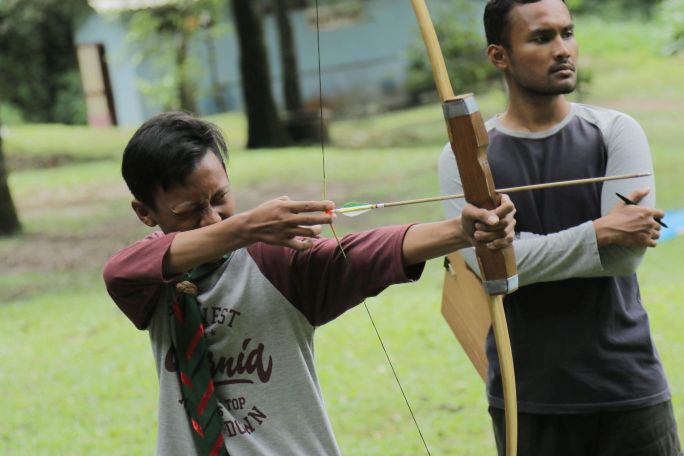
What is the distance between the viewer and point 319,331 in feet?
22.8

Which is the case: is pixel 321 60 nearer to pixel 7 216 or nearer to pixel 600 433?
pixel 7 216

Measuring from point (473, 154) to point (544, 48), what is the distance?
60cm

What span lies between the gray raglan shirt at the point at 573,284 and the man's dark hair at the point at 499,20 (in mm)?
227

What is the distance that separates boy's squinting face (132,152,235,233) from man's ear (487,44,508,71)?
78 centimetres

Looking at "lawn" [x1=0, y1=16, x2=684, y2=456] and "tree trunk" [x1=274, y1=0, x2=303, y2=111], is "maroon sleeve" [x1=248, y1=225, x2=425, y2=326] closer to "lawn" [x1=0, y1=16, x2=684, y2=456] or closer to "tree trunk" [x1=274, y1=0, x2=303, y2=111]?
"lawn" [x1=0, y1=16, x2=684, y2=456]

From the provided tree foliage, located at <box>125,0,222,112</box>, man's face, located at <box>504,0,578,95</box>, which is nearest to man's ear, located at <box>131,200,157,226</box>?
man's face, located at <box>504,0,578,95</box>

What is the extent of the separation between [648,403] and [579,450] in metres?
0.19

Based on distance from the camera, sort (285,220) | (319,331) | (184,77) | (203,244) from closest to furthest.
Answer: (285,220) → (203,244) → (319,331) → (184,77)

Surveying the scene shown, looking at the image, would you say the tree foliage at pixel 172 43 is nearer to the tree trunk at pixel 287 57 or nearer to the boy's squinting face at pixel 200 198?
the tree trunk at pixel 287 57

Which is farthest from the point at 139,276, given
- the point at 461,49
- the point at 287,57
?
the point at 287,57

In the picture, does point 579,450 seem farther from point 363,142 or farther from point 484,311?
point 363,142

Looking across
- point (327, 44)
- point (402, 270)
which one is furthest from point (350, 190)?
point (402, 270)

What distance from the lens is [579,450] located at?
7.74ft

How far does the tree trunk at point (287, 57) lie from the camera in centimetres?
1488
